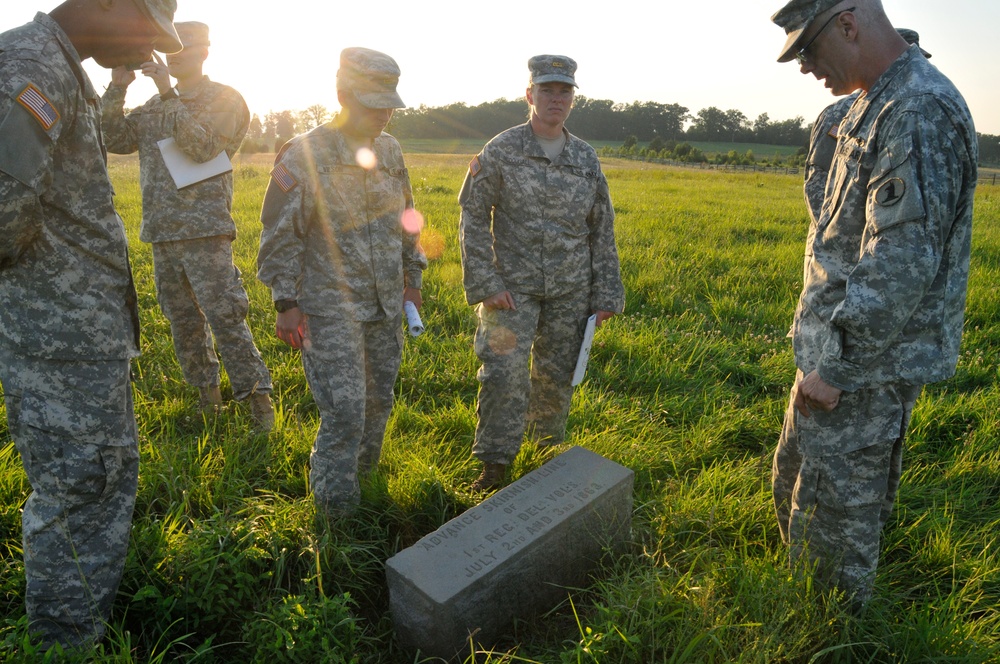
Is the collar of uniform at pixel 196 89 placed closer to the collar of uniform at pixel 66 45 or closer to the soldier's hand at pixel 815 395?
the collar of uniform at pixel 66 45

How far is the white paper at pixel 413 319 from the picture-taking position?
2.85 metres

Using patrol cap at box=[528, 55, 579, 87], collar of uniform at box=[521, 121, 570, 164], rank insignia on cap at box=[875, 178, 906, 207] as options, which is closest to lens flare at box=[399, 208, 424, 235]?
collar of uniform at box=[521, 121, 570, 164]

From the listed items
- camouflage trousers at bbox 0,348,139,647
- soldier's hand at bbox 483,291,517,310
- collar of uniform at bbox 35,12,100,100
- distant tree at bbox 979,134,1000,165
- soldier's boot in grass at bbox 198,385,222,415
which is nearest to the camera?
collar of uniform at bbox 35,12,100,100

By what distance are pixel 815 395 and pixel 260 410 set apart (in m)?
2.87

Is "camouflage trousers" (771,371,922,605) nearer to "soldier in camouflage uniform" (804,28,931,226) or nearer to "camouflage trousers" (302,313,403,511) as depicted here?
"soldier in camouflage uniform" (804,28,931,226)

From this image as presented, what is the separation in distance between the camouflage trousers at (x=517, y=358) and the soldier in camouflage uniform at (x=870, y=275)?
1.25 m

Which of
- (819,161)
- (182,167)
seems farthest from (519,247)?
(182,167)

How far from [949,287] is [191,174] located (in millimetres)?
3466

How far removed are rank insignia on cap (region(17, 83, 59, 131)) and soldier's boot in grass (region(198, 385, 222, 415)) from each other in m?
2.31

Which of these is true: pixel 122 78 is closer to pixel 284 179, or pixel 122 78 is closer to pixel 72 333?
pixel 284 179

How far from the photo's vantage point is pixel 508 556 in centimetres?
229

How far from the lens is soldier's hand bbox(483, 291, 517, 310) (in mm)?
3109

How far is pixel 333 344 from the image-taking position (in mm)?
2711

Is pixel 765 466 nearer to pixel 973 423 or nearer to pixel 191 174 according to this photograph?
pixel 973 423
